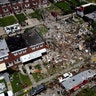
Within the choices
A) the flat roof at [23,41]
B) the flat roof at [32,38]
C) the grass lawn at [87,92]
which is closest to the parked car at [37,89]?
the grass lawn at [87,92]

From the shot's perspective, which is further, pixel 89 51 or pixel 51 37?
pixel 51 37

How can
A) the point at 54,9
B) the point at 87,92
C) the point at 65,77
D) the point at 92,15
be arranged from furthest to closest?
the point at 54,9 < the point at 92,15 < the point at 65,77 < the point at 87,92

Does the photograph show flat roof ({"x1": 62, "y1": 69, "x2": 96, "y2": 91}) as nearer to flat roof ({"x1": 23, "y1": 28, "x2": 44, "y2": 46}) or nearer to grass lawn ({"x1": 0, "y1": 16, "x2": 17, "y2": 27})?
flat roof ({"x1": 23, "y1": 28, "x2": 44, "y2": 46})

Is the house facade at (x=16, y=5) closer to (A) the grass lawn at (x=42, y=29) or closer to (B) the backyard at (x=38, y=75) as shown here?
(A) the grass lawn at (x=42, y=29)

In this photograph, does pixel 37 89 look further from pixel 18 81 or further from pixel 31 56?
pixel 31 56

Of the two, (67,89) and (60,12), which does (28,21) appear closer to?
(60,12)

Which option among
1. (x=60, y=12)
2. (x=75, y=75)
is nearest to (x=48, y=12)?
(x=60, y=12)

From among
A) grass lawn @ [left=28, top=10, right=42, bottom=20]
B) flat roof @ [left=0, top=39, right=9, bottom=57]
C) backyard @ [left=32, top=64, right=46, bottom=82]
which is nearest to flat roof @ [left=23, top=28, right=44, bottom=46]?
flat roof @ [left=0, top=39, right=9, bottom=57]

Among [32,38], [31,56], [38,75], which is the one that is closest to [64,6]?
[32,38]
